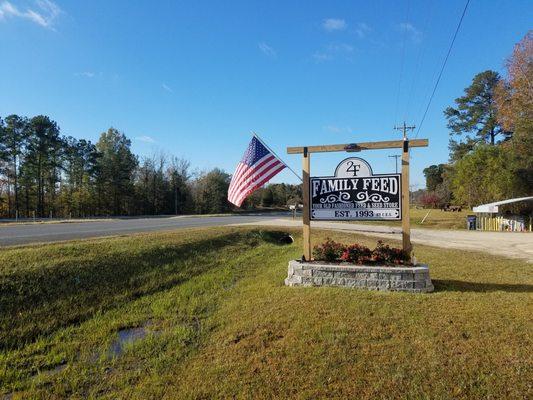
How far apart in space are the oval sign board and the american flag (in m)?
1.22

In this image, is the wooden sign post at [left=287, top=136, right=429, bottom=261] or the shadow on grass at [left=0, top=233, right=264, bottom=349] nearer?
the shadow on grass at [left=0, top=233, right=264, bottom=349]

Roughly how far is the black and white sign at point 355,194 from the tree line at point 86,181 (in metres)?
35.6

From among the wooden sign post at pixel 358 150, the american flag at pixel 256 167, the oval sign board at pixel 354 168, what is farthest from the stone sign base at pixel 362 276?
the american flag at pixel 256 167

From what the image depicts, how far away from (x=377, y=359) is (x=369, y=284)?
263 cm

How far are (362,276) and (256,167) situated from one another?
10.1 ft

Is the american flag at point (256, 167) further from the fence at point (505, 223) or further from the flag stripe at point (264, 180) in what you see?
the fence at point (505, 223)

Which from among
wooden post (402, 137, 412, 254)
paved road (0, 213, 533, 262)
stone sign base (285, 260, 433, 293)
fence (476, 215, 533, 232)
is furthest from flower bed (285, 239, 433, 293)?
fence (476, 215, 533, 232)

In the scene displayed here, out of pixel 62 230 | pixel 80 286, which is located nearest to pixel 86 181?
pixel 62 230

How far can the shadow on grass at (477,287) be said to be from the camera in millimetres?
6121

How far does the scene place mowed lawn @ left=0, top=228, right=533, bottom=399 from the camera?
3.19 m

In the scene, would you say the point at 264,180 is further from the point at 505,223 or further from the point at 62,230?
the point at 505,223

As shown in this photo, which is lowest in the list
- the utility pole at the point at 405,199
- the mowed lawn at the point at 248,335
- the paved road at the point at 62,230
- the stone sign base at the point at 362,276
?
the mowed lawn at the point at 248,335

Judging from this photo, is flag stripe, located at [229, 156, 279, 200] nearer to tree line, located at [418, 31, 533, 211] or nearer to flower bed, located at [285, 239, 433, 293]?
flower bed, located at [285, 239, 433, 293]

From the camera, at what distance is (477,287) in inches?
250
